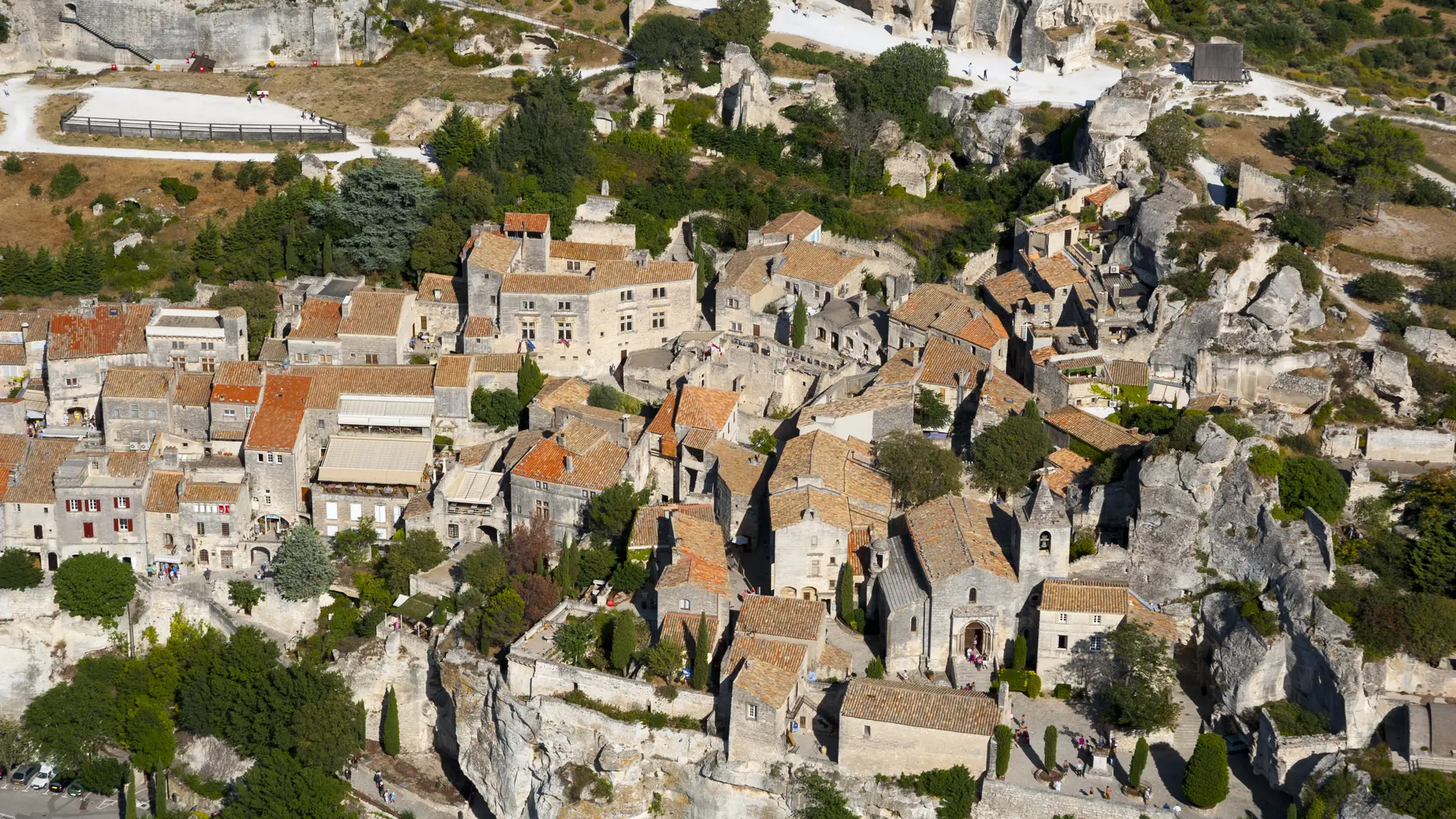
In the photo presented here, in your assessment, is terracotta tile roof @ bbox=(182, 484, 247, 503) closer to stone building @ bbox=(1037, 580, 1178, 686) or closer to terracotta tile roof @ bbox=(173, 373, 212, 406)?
terracotta tile roof @ bbox=(173, 373, 212, 406)

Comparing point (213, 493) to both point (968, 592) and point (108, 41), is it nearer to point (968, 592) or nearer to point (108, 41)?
point (968, 592)

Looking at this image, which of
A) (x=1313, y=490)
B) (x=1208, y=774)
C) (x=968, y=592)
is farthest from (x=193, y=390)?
(x=1313, y=490)

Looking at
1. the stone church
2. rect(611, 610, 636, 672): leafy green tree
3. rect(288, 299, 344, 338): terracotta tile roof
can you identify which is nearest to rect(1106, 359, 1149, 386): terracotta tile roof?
the stone church

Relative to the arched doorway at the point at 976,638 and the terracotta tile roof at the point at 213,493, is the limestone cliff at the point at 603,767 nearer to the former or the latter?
the arched doorway at the point at 976,638

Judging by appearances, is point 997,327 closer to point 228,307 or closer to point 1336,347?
point 1336,347

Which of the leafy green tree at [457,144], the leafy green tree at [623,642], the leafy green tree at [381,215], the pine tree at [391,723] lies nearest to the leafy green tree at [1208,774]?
the leafy green tree at [623,642]

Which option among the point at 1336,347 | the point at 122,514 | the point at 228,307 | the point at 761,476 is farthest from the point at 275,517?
the point at 1336,347

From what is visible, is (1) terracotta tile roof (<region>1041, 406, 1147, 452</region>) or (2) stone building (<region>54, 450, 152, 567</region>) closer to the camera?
(1) terracotta tile roof (<region>1041, 406, 1147, 452</region>)
